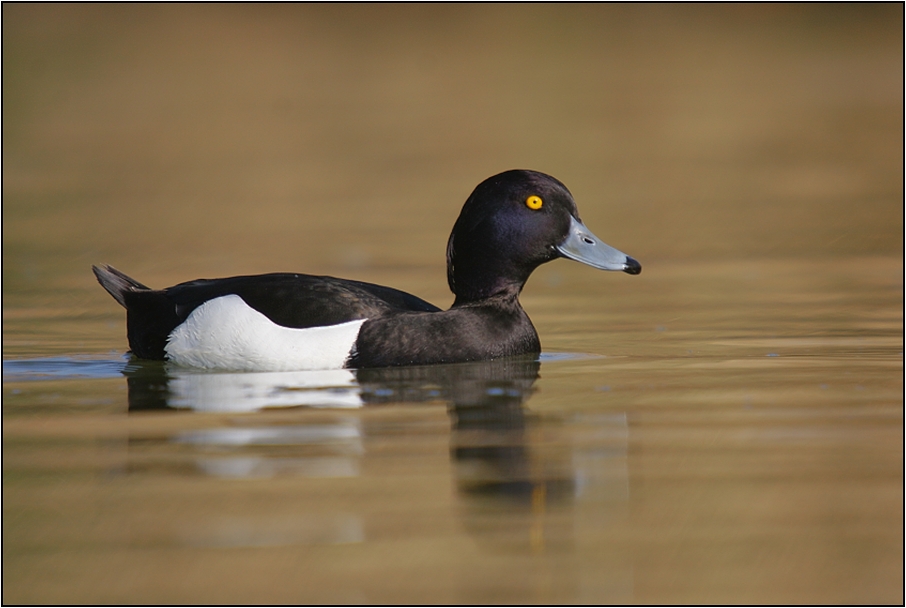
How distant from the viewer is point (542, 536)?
16.4ft

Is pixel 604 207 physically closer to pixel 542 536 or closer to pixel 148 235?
pixel 148 235

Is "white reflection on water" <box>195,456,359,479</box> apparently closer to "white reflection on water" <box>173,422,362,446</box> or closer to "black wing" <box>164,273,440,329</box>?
"white reflection on water" <box>173,422,362,446</box>

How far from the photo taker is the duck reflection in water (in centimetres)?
526

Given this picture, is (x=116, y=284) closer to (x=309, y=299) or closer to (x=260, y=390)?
(x=309, y=299)

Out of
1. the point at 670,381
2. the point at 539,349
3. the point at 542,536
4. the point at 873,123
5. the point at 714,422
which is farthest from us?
the point at 873,123

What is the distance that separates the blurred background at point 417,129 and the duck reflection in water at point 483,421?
300 centimetres

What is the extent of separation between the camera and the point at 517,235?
8297 millimetres

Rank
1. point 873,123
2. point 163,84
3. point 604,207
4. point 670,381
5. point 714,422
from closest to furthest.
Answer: point 714,422, point 670,381, point 604,207, point 873,123, point 163,84

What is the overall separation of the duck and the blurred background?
2.38m

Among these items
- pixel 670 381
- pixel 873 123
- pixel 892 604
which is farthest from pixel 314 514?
pixel 873 123

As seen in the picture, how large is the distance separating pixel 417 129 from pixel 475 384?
53.9 feet

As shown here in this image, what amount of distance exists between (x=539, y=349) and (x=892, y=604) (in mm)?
3939

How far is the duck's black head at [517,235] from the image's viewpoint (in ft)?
27.2

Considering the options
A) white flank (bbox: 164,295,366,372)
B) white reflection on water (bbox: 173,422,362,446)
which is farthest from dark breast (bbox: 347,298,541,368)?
white reflection on water (bbox: 173,422,362,446)
